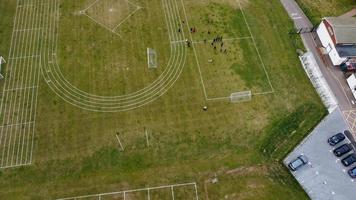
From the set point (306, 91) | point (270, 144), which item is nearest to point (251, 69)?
point (306, 91)

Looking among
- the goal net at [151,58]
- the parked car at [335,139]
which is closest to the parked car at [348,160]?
the parked car at [335,139]

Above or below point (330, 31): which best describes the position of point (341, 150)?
below

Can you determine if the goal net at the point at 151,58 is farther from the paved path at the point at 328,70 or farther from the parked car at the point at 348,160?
the parked car at the point at 348,160

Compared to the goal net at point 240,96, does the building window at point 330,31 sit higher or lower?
higher

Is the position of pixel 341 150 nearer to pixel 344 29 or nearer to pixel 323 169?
pixel 323 169

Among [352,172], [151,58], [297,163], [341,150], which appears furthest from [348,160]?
[151,58]

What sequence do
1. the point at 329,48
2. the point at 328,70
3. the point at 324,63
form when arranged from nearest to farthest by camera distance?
the point at 328,70, the point at 324,63, the point at 329,48

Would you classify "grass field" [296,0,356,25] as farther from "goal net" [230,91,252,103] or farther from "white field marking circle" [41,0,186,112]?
"white field marking circle" [41,0,186,112]
